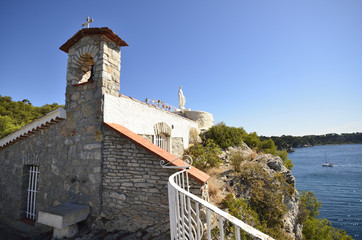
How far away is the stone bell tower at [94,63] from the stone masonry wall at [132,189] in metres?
1.35

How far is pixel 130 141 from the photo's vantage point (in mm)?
4176

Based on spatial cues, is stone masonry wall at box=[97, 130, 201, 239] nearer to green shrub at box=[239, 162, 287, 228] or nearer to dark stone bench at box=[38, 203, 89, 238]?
dark stone bench at box=[38, 203, 89, 238]

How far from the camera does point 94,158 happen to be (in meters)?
4.42

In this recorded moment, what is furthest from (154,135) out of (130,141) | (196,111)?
(196,111)

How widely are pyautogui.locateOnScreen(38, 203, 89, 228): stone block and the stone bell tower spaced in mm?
2669

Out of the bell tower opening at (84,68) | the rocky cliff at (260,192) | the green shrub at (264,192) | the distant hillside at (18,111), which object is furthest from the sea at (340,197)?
the distant hillside at (18,111)

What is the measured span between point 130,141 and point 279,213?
5.62 meters

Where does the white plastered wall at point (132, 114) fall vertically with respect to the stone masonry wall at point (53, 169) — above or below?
above

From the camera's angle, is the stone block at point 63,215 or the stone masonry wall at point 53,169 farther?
the stone masonry wall at point 53,169

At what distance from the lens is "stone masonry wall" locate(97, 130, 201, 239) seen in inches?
148

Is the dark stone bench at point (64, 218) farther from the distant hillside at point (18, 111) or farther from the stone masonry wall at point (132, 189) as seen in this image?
the distant hillside at point (18, 111)

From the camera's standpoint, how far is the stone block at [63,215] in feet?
12.2

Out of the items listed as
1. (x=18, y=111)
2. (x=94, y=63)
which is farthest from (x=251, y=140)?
A: (x=18, y=111)

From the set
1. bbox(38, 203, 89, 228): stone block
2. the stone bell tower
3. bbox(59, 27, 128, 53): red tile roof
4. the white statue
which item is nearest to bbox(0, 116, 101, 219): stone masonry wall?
bbox(38, 203, 89, 228): stone block
